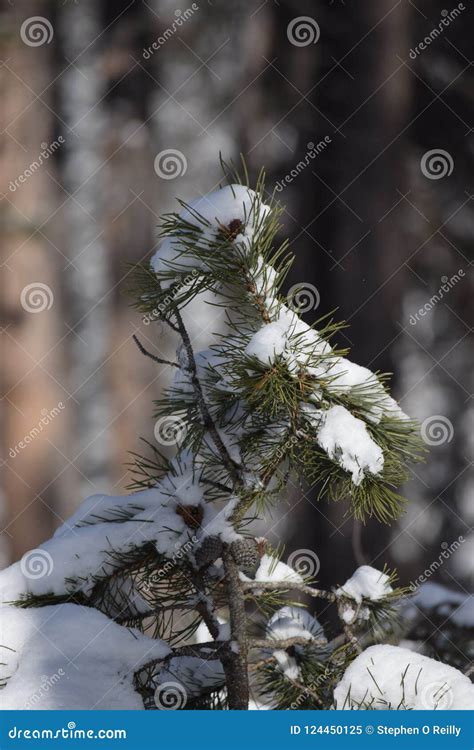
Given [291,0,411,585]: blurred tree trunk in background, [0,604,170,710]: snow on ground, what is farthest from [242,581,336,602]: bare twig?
[291,0,411,585]: blurred tree trunk in background

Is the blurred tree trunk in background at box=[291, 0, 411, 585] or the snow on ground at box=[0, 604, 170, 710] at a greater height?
the blurred tree trunk in background at box=[291, 0, 411, 585]

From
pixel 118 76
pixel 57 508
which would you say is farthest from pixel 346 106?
pixel 57 508

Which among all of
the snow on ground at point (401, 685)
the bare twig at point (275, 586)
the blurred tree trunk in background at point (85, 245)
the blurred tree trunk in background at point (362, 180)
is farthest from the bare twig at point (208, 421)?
the blurred tree trunk in background at point (85, 245)

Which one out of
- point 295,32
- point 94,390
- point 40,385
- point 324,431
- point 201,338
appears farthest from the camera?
point 94,390

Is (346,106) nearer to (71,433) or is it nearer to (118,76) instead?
(118,76)

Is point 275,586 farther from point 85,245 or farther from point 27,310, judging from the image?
point 85,245

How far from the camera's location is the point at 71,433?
2.98 meters

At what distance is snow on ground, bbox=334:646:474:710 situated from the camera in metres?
0.71

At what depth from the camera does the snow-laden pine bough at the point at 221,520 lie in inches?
28.9

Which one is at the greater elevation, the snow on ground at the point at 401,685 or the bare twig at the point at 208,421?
the bare twig at the point at 208,421

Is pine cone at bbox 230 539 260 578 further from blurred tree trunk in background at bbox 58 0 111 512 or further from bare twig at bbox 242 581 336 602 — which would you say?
blurred tree trunk in background at bbox 58 0 111 512

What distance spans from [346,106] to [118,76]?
971mm

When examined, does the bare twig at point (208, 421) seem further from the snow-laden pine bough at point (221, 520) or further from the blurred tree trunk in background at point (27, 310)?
the blurred tree trunk in background at point (27, 310)

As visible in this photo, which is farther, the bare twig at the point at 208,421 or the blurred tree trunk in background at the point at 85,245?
the blurred tree trunk in background at the point at 85,245
